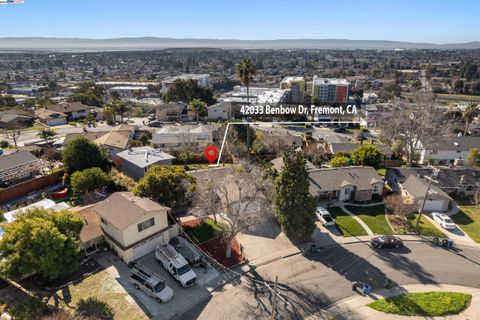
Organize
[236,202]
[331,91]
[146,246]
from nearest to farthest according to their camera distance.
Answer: [146,246]
[236,202]
[331,91]

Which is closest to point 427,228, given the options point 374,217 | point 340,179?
point 374,217

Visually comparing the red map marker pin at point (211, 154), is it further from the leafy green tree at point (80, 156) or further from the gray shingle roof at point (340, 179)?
the gray shingle roof at point (340, 179)

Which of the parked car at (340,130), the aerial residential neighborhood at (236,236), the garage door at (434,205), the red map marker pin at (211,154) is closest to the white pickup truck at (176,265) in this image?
the aerial residential neighborhood at (236,236)

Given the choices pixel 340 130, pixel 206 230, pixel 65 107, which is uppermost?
pixel 65 107

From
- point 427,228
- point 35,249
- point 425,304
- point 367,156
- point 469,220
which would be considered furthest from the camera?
point 367,156

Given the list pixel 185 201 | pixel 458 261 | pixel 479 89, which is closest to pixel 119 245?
pixel 185 201

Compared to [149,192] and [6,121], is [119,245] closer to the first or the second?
[149,192]

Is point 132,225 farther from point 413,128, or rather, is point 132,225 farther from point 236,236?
point 413,128
